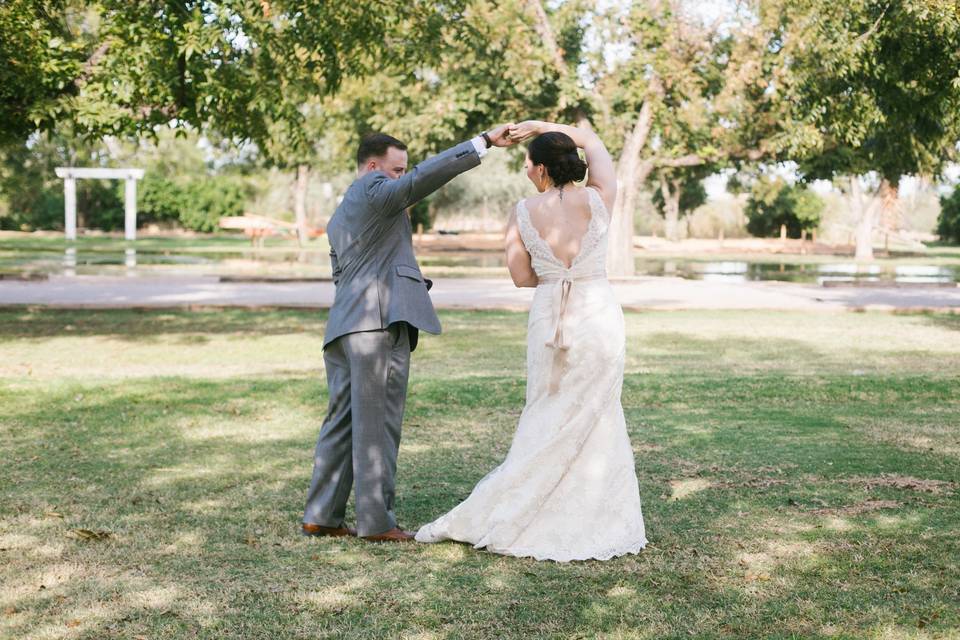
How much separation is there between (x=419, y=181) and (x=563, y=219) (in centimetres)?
73

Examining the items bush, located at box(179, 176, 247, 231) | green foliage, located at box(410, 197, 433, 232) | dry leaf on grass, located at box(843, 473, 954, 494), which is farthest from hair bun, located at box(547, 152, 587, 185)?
bush, located at box(179, 176, 247, 231)

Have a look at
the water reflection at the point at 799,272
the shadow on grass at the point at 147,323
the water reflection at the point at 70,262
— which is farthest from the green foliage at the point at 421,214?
the shadow on grass at the point at 147,323

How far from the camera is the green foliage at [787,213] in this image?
58.9 meters

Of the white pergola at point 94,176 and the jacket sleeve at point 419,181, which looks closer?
the jacket sleeve at point 419,181

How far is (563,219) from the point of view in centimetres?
541

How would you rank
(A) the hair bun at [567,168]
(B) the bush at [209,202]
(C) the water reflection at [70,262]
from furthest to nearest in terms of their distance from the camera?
(B) the bush at [209,202]
(C) the water reflection at [70,262]
(A) the hair bun at [567,168]

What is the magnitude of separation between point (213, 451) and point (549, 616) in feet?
13.5

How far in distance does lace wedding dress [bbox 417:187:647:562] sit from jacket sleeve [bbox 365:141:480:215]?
1.25 ft

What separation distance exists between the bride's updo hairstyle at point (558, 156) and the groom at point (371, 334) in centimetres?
21

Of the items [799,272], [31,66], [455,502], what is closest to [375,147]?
[455,502]

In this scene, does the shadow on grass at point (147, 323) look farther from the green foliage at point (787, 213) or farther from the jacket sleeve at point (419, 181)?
the green foliage at point (787, 213)

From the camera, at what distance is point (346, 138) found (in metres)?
32.2

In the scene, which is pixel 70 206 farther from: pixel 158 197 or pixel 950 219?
pixel 950 219

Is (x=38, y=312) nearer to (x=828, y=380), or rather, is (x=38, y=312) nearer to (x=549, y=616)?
(x=828, y=380)
